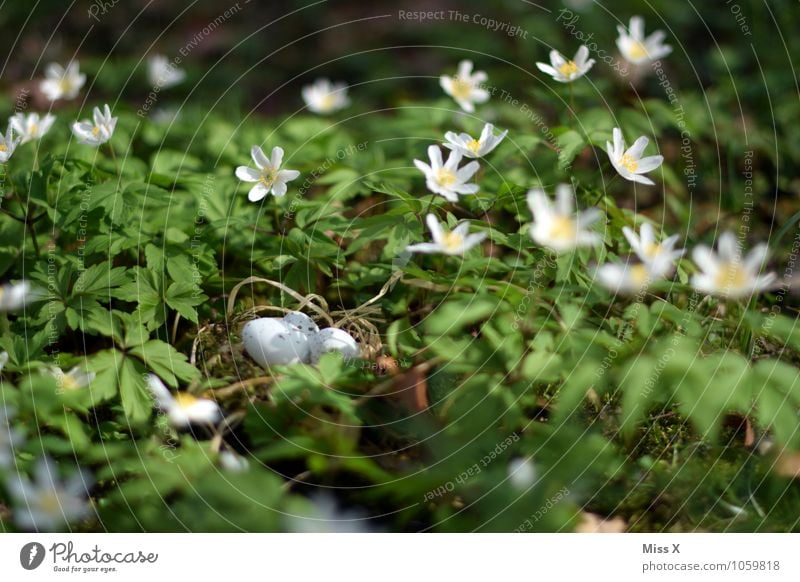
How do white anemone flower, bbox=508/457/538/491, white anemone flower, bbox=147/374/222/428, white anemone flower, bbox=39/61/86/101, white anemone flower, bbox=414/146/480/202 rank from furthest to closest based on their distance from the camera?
1. white anemone flower, bbox=39/61/86/101
2. white anemone flower, bbox=414/146/480/202
3. white anemone flower, bbox=147/374/222/428
4. white anemone flower, bbox=508/457/538/491

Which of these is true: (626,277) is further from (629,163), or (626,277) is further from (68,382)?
(68,382)

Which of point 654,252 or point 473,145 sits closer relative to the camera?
point 654,252

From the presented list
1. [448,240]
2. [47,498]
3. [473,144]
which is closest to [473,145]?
[473,144]

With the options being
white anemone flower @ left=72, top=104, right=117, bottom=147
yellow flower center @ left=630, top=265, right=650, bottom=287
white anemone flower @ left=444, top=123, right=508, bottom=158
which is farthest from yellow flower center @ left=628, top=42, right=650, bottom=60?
white anemone flower @ left=72, top=104, right=117, bottom=147

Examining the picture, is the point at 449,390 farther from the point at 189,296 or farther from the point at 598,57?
the point at 598,57

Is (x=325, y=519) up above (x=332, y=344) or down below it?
below

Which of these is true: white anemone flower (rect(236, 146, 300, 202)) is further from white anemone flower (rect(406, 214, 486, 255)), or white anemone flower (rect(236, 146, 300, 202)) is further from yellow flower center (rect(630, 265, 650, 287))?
yellow flower center (rect(630, 265, 650, 287))
